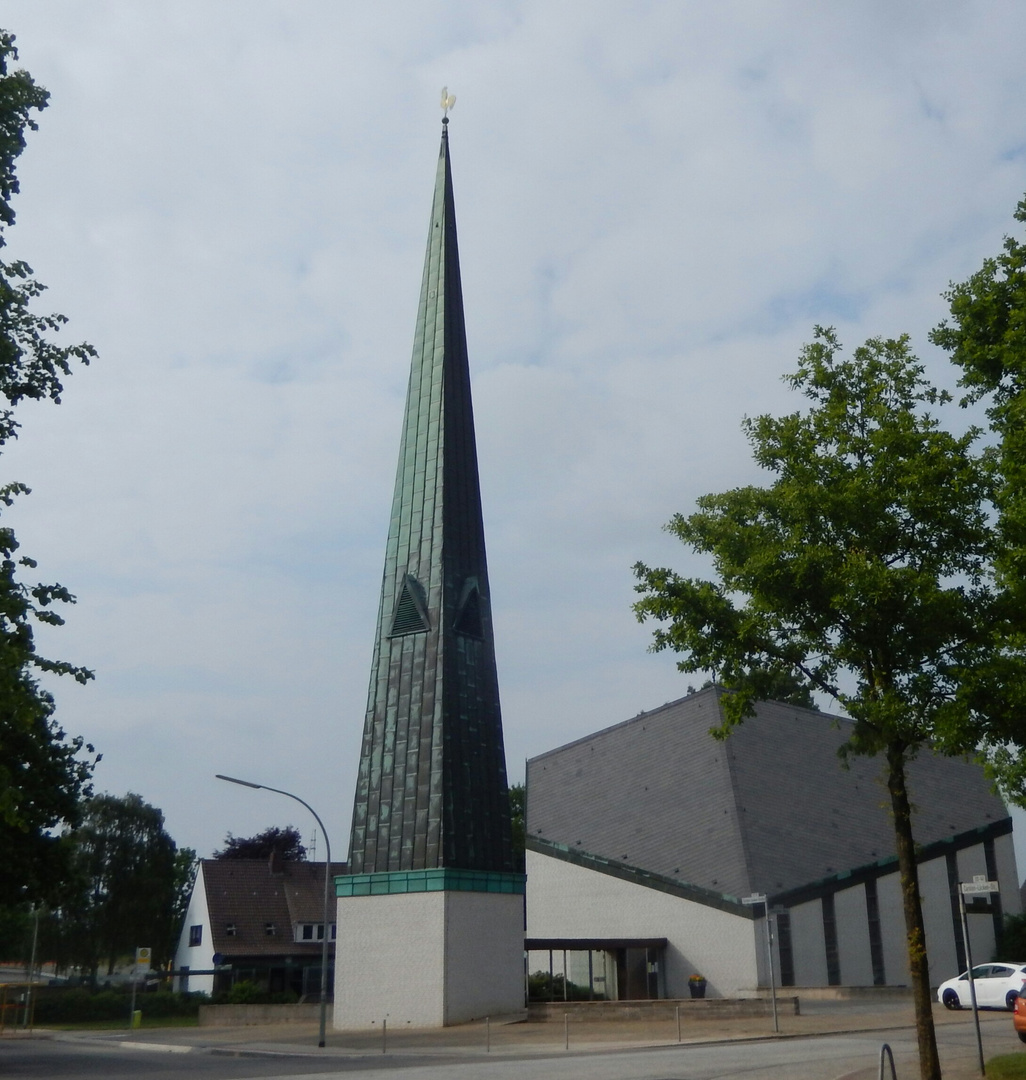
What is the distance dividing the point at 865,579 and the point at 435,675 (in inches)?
927

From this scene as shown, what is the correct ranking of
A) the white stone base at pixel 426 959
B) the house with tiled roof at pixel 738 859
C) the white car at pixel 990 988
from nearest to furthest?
the white car at pixel 990 988 < the white stone base at pixel 426 959 < the house with tiled roof at pixel 738 859

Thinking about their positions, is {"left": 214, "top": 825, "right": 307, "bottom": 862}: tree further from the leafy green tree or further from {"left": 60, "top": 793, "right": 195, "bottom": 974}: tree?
the leafy green tree

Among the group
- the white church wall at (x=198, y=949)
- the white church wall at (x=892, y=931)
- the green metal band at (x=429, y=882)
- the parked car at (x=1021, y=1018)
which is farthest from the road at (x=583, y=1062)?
the white church wall at (x=198, y=949)

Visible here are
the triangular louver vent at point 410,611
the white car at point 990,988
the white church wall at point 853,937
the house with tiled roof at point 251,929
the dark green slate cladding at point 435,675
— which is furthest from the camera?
the house with tiled roof at point 251,929

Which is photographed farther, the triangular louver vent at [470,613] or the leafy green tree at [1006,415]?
the triangular louver vent at [470,613]

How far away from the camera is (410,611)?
37688 millimetres

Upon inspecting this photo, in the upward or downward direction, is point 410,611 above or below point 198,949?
above

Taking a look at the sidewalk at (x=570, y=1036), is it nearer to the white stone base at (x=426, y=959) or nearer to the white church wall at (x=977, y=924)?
the white stone base at (x=426, y=959)

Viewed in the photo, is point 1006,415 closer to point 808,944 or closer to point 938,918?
point 808,944

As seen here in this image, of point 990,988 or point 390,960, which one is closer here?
point 990,988

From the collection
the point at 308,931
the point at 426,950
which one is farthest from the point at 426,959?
the point at 308,931

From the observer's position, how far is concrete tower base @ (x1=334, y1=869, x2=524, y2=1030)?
33656mm

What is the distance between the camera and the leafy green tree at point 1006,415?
1384 cm

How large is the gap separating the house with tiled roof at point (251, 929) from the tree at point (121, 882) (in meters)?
3.46
